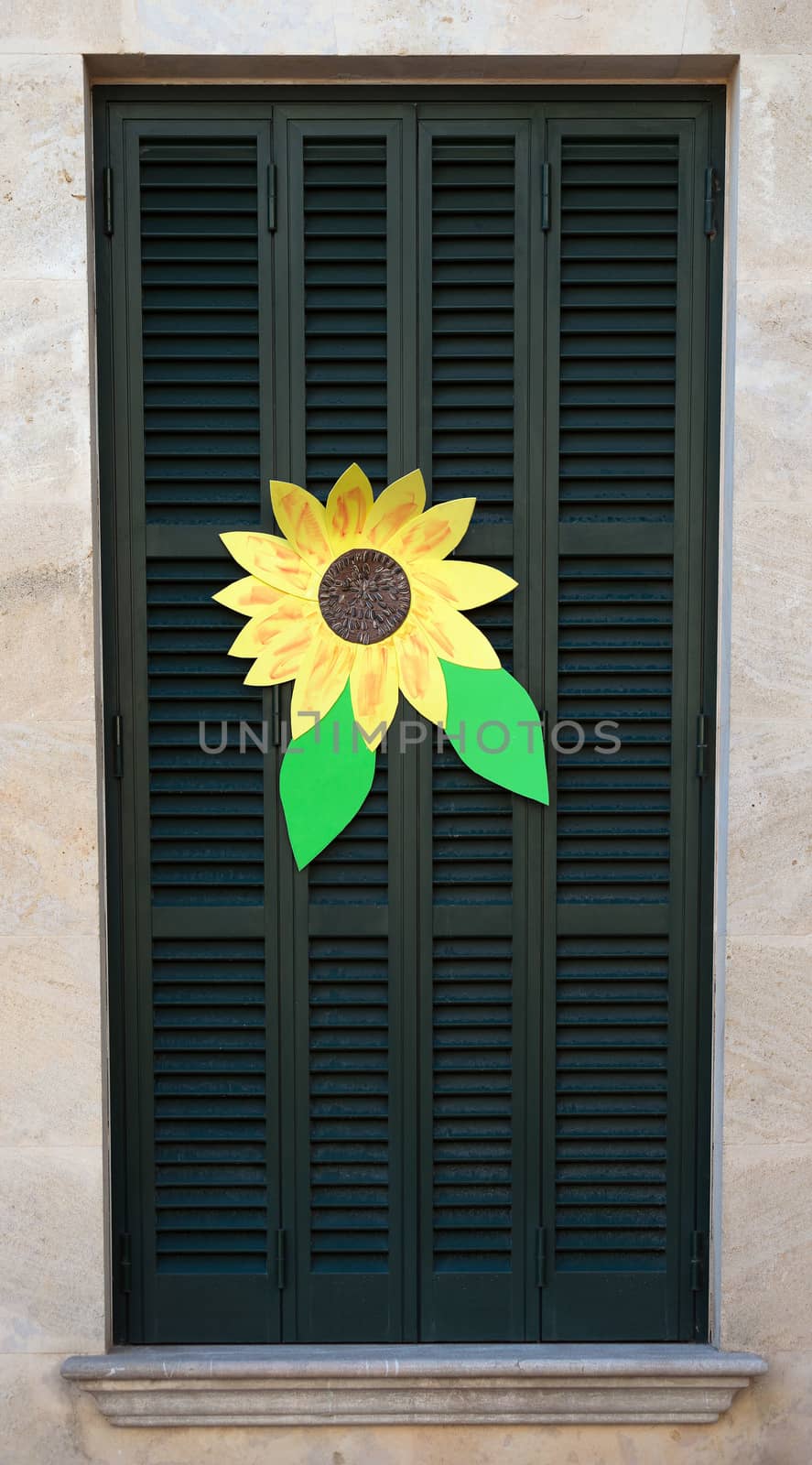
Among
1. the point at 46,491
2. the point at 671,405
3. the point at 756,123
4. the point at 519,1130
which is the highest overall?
the point at 756,123

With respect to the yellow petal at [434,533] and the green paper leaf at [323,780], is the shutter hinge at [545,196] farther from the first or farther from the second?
the green paper leaf at [323,780]

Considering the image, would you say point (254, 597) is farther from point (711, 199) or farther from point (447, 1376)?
point (447, 1376)

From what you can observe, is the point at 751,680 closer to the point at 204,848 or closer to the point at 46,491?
the point at 204,848

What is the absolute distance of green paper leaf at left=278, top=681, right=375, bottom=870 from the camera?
A: 10.4 ft

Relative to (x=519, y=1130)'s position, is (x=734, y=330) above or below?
above

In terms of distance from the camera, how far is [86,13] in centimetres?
296

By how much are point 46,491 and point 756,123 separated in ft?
7.05

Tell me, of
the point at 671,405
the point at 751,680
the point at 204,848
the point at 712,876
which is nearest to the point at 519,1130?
the point at 712,876

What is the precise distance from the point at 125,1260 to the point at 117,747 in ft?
4.82

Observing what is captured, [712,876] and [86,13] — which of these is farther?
[712,876]

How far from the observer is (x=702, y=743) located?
10.4ft

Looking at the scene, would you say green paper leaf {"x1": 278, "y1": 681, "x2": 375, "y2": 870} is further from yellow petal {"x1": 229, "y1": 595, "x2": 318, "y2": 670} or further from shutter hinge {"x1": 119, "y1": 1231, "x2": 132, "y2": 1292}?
shutter hinge {"x1": 119, "y1": 1231, "x2": 132, "y2": 1292}

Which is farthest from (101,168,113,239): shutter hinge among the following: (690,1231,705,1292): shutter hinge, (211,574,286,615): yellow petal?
(690,1231,705,1292): shutter hinge

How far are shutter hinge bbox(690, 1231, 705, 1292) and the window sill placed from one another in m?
0.18
